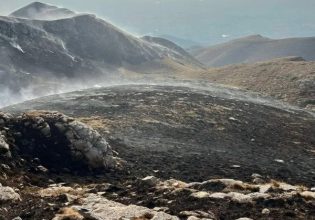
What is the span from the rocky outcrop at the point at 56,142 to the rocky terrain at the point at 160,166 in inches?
3.0

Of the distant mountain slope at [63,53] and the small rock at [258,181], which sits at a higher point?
the distant mountain slope at [63,53]

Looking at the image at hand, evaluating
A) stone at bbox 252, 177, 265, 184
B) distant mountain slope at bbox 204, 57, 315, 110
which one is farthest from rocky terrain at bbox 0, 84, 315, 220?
distant mountain slope at bbox 204, 57, 315, 110

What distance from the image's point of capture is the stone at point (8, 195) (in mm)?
25270

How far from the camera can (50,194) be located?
2739cm

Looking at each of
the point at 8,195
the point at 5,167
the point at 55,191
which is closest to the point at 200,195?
the point at 55,191

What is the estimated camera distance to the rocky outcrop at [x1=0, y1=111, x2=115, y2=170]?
33.4 meters

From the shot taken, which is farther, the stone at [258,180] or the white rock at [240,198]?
the stone at [258,180]

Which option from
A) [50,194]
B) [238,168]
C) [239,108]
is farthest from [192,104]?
[50,194]

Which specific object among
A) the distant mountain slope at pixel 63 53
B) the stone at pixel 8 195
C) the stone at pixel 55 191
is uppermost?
the distant mountain slope at pixel 63 53

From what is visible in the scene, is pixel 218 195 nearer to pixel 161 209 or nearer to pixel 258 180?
pixel 161 209

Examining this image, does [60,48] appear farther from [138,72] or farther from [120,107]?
[120,107]

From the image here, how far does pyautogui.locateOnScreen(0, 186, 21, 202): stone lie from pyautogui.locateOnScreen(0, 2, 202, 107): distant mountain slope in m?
99.4

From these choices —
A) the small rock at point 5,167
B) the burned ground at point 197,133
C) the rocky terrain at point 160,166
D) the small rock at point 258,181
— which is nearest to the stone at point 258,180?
the small rock at point 258,181

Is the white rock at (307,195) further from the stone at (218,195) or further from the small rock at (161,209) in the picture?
the small rock at (161,209)
